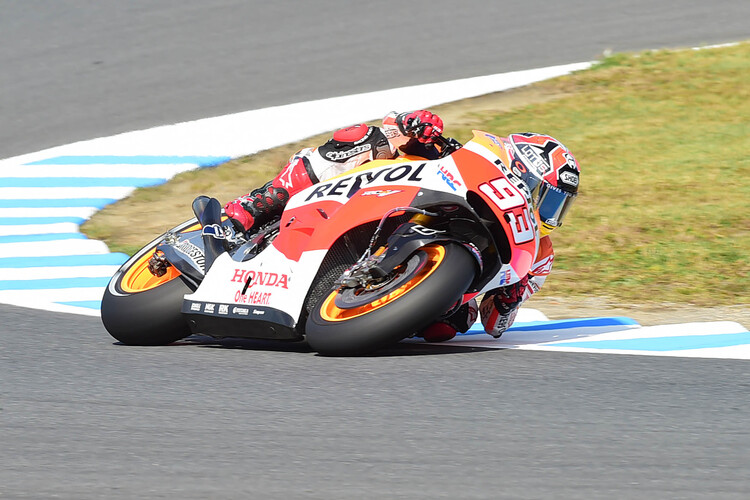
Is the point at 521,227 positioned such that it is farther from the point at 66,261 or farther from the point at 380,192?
the point at 66,261

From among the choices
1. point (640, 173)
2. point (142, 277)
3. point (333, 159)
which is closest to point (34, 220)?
point (142, 277)

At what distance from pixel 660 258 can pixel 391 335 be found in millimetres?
3944

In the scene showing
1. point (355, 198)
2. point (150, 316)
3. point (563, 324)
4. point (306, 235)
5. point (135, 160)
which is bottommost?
point (135, 160)

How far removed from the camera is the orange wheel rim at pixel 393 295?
5.12 meters

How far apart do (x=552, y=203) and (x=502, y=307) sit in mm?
590

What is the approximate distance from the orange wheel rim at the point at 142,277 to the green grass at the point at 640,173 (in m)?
2.84

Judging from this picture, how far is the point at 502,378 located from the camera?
5012 millimetres

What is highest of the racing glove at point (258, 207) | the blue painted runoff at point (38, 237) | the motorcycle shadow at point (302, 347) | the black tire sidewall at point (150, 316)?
the racing glove at point (258, 207)

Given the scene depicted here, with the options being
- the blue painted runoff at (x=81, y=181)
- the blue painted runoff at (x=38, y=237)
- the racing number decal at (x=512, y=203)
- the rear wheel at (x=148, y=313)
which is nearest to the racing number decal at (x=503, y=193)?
the racing number decal at (x=512, y=203)

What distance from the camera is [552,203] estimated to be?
5750mm

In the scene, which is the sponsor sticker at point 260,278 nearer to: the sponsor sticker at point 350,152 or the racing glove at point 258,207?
the racing glove at point 258,207

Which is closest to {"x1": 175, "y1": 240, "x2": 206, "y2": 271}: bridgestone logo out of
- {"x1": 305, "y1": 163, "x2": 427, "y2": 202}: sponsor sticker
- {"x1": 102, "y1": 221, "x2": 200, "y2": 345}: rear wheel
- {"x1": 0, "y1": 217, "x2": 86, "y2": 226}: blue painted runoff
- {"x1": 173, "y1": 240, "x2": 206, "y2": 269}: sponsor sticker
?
{"x1": 173, "y1": 240, "x2": 206, "y2": 269}: sponsor sticker

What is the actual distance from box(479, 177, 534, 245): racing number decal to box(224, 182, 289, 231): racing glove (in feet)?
3.48

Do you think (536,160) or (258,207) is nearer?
(536,160)
